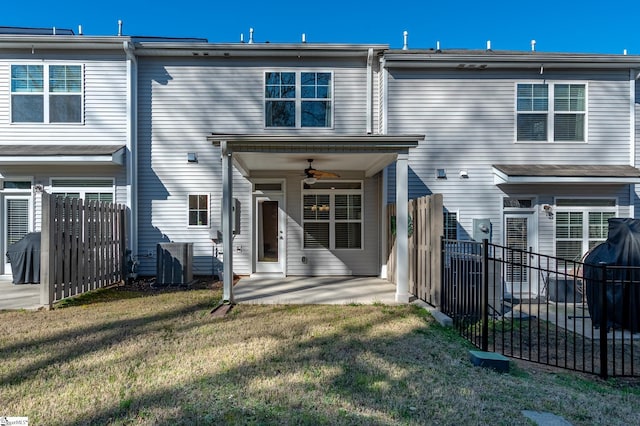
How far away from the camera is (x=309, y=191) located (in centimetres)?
923

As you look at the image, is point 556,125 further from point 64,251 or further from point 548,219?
point 64,251

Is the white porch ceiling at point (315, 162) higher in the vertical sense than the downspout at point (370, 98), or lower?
lower

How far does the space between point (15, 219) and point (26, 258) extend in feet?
5.01

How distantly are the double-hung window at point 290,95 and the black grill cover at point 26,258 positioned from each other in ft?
18.7

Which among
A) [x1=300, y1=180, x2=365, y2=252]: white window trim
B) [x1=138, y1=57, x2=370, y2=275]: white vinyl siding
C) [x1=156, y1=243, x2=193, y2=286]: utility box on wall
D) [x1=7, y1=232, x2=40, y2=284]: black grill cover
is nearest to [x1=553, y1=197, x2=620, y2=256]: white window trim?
[x1=300, y1=180, x2=365, y2=252]: white window trim

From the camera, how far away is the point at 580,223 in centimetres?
876

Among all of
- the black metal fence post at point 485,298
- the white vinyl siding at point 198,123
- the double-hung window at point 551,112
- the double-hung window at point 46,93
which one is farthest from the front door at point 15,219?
the double-hung window at point 551,112

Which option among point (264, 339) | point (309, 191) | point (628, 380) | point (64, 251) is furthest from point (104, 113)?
point (628, 380)

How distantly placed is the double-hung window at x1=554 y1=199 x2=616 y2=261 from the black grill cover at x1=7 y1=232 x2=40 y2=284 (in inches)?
459

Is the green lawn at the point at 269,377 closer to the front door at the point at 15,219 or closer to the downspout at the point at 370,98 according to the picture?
the front door at the point at 15,219

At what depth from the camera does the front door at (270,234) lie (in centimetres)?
917

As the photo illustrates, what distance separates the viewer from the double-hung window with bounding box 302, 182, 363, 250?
9266 millimetres

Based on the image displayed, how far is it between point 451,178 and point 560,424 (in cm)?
676

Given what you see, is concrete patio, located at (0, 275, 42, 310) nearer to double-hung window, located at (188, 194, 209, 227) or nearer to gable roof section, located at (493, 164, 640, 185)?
double-hung window, located at (188, 194, 209, 227)
